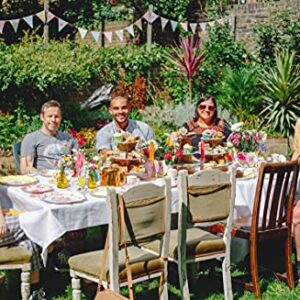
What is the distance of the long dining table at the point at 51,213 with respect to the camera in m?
3.99

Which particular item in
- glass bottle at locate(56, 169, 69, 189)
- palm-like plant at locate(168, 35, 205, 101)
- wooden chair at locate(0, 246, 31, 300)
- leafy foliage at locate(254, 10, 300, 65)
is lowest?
wooden chair at locate(0, 246, 31, 300)

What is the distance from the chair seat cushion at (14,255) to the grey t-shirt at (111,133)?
1.72 m

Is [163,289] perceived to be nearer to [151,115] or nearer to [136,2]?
[151,115]

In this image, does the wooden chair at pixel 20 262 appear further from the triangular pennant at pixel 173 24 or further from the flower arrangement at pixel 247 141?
the triangular pennant at pixel 173 24

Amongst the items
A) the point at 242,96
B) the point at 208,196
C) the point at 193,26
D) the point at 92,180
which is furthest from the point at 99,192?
the point at 193,26

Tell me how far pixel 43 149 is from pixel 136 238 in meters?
1.94

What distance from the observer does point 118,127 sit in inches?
228

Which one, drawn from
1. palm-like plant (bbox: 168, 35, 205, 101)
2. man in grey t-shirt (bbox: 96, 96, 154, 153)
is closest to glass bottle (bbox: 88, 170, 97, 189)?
man in grey t-shirt (bbox: 96, 96, 154, 153)

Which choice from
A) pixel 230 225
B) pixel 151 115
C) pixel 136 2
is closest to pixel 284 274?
pixel 230 225

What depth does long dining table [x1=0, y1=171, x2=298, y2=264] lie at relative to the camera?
3.99 metres

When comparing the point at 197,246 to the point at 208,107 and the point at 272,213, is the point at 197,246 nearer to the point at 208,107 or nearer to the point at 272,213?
the point at 272,213

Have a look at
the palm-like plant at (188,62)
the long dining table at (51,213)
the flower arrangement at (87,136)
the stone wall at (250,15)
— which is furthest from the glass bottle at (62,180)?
the stone wall at (250,15)

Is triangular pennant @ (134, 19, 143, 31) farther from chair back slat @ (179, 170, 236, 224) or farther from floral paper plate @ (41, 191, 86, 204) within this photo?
chair back slat @ (179, 170, 236, 224)

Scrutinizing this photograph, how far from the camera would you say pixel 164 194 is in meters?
3.88
